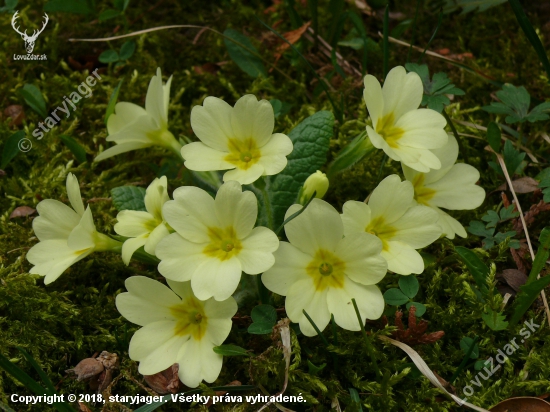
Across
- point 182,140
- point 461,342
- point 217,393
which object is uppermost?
point 182,140

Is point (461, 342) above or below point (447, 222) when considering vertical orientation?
below

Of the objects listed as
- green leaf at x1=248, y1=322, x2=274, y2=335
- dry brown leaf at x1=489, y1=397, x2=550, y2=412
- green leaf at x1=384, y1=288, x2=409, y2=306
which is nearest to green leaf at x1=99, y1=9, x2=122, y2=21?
green leaf at x1=248, y1=322, x2=274, y2=335

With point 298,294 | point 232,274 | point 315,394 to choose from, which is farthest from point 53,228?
point 315,394

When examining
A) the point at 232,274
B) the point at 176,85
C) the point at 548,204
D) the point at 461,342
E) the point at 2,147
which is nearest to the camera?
the point at 232,274

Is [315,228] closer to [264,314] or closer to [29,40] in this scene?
[264,314]

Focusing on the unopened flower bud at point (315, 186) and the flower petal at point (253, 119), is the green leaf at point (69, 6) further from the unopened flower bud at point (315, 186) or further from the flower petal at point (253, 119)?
the unopened flower bud at point (315, 186)

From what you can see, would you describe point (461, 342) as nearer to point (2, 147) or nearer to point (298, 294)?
point (298, 294)

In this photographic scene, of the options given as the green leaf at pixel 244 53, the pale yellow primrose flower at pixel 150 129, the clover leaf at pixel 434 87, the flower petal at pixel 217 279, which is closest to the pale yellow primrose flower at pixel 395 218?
the flower petal at pixel 217 279
